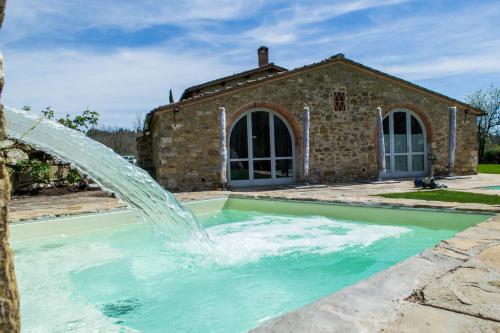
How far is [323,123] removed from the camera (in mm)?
12414

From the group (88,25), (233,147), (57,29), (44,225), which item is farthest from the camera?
(233,147)

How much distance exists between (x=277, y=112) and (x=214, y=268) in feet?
27.1

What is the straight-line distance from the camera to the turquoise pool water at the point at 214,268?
10.2ft

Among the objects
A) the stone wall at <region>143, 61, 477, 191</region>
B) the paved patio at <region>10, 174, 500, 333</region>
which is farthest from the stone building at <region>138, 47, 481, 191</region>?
the paved patio at <region>10, 174, 500, 333</region>

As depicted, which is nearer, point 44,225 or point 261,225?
point 44,225

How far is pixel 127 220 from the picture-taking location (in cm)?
690

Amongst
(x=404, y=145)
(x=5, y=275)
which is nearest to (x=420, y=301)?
(x=5, y=275)

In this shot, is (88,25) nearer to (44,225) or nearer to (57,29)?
(57,29)

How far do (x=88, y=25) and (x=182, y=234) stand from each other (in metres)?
6.60

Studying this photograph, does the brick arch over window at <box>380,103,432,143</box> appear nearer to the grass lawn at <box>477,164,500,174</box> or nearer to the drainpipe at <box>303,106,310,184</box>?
the drainpipe at <box>303,106,310,184</box>

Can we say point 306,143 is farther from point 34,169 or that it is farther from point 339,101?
point 34,169

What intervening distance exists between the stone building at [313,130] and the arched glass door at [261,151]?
3cm

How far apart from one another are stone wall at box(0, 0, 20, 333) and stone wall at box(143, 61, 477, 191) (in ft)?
31.3

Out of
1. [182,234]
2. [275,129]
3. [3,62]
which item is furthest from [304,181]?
[3,62]
